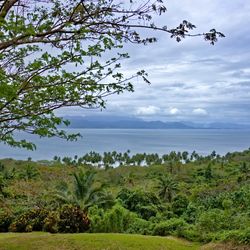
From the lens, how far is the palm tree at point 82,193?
78.2ft

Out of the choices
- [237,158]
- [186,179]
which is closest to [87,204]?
[186,179]

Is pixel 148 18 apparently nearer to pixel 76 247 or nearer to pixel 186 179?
pixel 76 247

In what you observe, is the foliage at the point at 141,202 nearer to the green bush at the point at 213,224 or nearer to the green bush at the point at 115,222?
the green bush at the point at 115,222

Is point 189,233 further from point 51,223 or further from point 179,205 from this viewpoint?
point 179,205

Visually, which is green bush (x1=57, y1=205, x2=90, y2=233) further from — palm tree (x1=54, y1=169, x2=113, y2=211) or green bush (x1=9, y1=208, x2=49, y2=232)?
Result: palm tree (x1=54, y1=169, x2=113, y2=211)

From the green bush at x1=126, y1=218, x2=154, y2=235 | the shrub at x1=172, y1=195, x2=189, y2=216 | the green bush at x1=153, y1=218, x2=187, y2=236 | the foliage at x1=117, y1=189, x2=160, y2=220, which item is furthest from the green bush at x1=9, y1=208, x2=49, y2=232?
the shrub at x1=172, y1=195, x2=189, y2=216

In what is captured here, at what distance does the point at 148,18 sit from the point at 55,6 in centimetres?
148

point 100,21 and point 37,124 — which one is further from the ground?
point 100,21

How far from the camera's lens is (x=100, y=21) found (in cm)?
630

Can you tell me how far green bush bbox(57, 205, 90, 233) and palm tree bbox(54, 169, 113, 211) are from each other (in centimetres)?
1036

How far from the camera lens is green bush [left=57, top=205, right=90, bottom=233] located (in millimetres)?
13062

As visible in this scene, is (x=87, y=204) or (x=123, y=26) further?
(x=87, y=204)

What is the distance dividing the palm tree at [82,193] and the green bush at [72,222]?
1036 centimetres

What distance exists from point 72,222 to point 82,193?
11.1m
